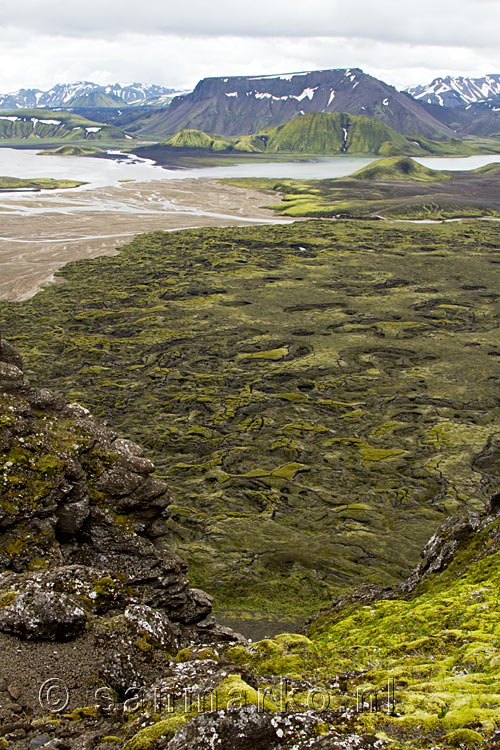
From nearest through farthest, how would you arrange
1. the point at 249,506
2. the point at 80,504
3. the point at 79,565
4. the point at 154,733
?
the point at 154,733 → the point at 79,565 → the point at 80,504 → the point at 249,506

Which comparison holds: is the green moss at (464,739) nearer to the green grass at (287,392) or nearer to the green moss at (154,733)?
the green moss at (154,733)

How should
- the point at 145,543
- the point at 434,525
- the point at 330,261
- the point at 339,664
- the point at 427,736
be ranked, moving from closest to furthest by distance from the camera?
the point at 427,736
the point at 339,664
the point at 145,543
the point at 434,525
the point at 330,261

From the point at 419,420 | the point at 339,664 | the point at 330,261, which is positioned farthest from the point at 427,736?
the point at 330,261

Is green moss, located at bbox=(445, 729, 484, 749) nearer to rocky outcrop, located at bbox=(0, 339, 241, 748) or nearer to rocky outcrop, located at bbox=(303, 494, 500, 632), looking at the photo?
rocky outcrop, located at bbox=(0, 339, 241, 748)

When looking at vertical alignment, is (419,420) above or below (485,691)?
below

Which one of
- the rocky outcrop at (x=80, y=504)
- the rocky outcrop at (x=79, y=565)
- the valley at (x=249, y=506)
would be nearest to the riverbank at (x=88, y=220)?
the valley at (x=249, y=506)

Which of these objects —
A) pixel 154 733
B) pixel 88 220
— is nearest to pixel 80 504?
pixel 154 733

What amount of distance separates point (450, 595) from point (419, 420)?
93.7 ft

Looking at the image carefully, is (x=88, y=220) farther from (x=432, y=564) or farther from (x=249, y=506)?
(x=432, y=564)

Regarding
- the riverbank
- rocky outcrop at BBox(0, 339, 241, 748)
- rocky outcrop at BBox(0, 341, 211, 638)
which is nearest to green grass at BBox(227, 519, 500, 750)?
rocky outcrop at BBox(0, 339, 241, 748)

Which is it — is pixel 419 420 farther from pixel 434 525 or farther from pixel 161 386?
pixel 161 386

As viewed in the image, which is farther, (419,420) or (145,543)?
(419,420)

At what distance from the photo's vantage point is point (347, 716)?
1062 cm

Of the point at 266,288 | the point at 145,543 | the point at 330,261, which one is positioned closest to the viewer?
the point at 145,543
